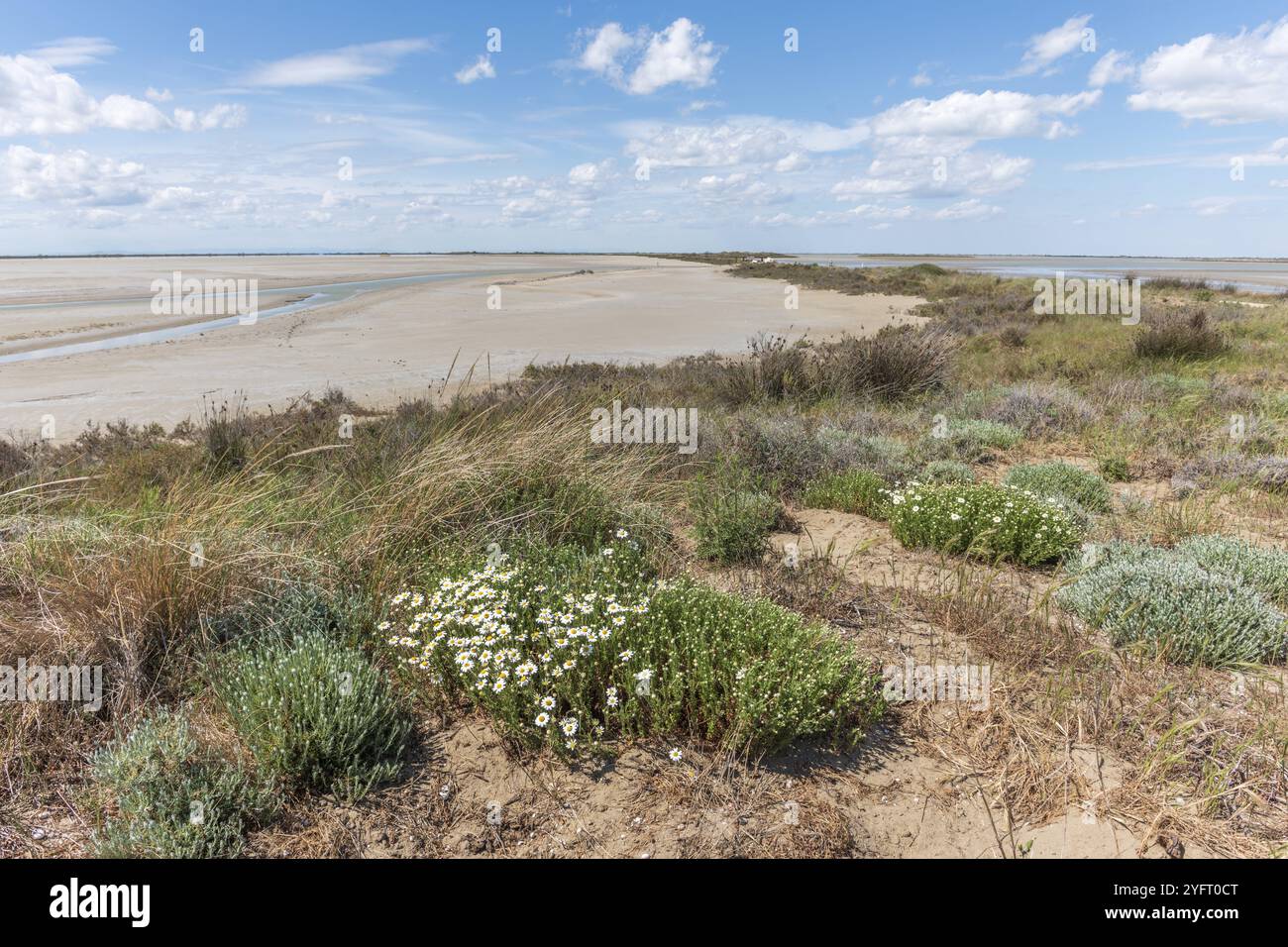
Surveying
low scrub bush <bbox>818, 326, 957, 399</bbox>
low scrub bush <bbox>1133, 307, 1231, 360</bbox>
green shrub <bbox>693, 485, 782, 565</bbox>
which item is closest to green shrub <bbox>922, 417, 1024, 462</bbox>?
low scrub bush <bbox>818, 326, 957, 399</bbox>

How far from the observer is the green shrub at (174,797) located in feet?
8.23

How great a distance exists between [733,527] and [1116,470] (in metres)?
4.70

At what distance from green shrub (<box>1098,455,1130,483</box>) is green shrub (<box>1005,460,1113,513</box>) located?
100cm

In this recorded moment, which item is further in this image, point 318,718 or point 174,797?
point 318,718

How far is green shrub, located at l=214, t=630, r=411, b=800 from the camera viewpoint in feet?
9.36

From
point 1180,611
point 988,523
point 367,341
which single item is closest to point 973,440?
point 988,523

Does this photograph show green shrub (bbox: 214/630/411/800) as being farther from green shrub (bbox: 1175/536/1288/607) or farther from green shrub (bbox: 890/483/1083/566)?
green shrub (bbox: 1175/536/1288/607)

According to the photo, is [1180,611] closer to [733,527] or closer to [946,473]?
[733,527]

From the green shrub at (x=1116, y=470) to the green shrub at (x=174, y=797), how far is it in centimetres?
767

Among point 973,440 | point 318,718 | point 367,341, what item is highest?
point 367,341

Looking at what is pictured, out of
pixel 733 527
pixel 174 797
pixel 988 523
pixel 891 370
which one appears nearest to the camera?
pixel 174 797

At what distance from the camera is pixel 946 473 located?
22.5 feet

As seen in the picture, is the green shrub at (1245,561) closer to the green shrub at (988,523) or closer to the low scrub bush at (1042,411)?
the green shrub at (988,523)

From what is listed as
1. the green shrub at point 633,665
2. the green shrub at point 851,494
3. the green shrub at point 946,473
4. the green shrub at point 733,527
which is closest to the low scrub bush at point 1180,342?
the green shrub at point 946,473
